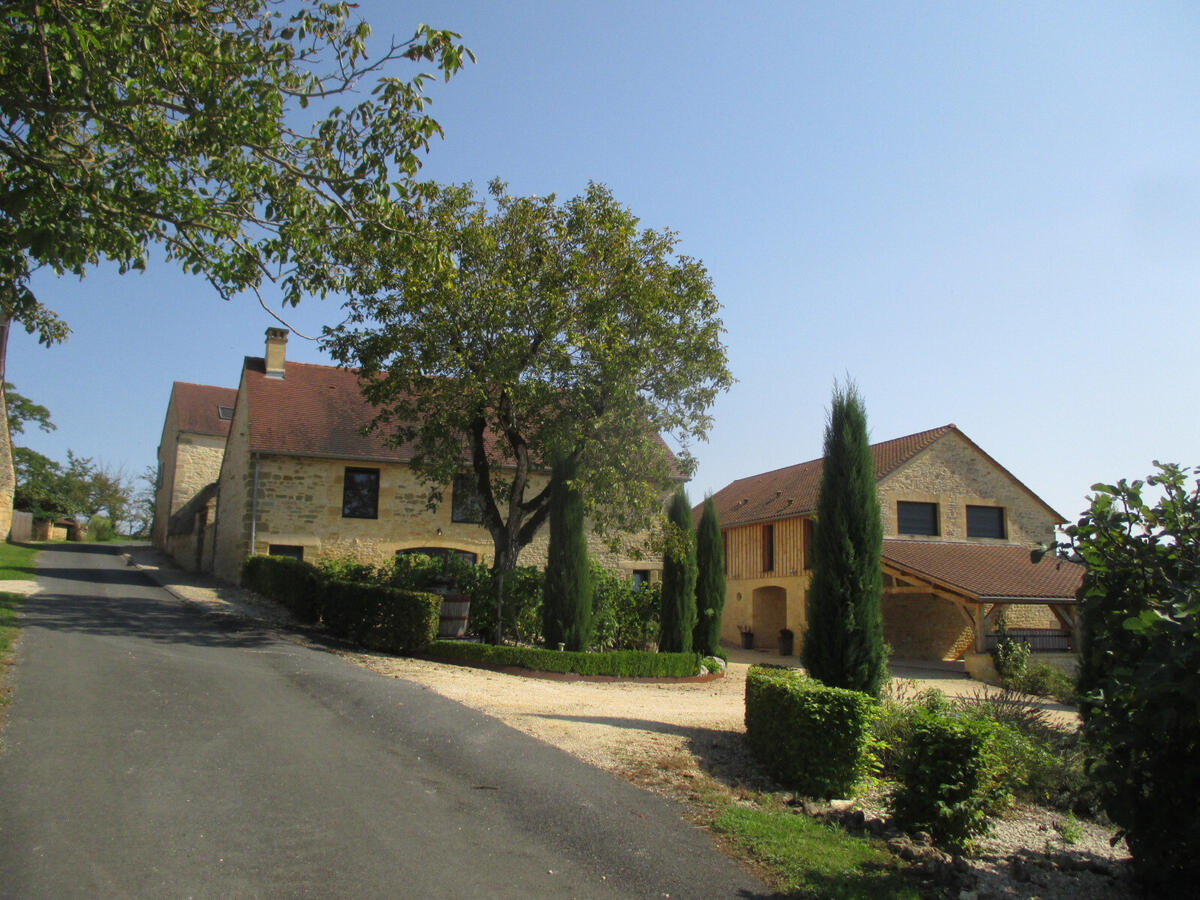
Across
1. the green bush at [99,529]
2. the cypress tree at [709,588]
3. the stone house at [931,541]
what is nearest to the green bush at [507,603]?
the cypress tree at [709,588]

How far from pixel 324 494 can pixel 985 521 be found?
18.2m

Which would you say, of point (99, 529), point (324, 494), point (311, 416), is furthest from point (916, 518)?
point (99, 529)

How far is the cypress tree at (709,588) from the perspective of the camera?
58.6 feet

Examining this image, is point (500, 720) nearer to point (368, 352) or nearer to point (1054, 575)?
point (368, 352)

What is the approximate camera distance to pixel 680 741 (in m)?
8.31

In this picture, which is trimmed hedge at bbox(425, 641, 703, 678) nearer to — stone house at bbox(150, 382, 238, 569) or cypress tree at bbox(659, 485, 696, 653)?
cypress tree at bbox(659, 485, 696, 653)

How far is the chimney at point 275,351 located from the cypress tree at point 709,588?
523 inches

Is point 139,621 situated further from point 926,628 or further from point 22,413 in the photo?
point 22,413

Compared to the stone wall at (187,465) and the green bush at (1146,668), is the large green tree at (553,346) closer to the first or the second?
the green bush at (1146,668)

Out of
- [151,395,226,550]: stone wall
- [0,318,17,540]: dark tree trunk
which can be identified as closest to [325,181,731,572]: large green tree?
[0,318,17,540]: dark tree trunk

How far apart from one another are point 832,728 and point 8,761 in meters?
6.16

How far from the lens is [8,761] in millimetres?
5969

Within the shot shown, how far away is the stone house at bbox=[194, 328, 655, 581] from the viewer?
821 inches

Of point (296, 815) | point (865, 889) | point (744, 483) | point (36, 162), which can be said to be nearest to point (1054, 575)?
point (744, 483)
